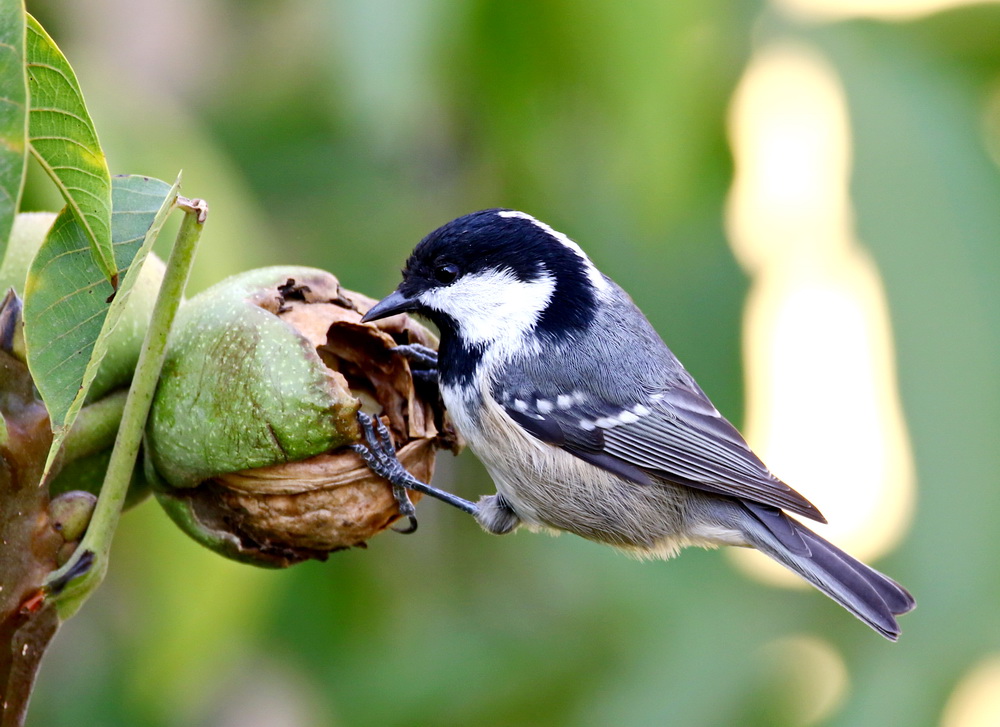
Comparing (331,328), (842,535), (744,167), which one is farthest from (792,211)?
(331,328)

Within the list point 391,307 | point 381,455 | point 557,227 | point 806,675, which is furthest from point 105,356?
point 806,675

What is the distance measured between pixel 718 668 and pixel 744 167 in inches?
54.2

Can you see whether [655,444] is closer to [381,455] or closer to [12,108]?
[381,455]

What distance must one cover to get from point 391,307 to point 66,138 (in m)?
0.84

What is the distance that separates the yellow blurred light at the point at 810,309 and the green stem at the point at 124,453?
1557mm

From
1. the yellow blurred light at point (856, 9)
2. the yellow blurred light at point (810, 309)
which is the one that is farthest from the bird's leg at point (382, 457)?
the yellow blurred light at point (856, 9)

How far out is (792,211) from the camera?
9.03 feet

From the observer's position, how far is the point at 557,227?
9.70 ft

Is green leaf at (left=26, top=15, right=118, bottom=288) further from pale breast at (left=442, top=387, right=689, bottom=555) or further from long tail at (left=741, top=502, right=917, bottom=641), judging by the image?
long tail at (left=741, top=502, right=917, bottom=641)

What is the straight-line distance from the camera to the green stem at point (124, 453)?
3.90 feet

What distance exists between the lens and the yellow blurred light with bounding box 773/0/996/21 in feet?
8.43

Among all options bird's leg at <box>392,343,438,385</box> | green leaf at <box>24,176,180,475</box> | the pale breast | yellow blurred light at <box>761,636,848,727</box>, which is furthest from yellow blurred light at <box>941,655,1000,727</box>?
green leaf at <box>24,176,180,475</box>

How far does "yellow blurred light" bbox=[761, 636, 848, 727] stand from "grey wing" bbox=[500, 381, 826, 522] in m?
0.68

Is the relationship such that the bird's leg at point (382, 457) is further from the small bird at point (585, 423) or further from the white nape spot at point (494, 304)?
the white nape spot at point (494, 304)
